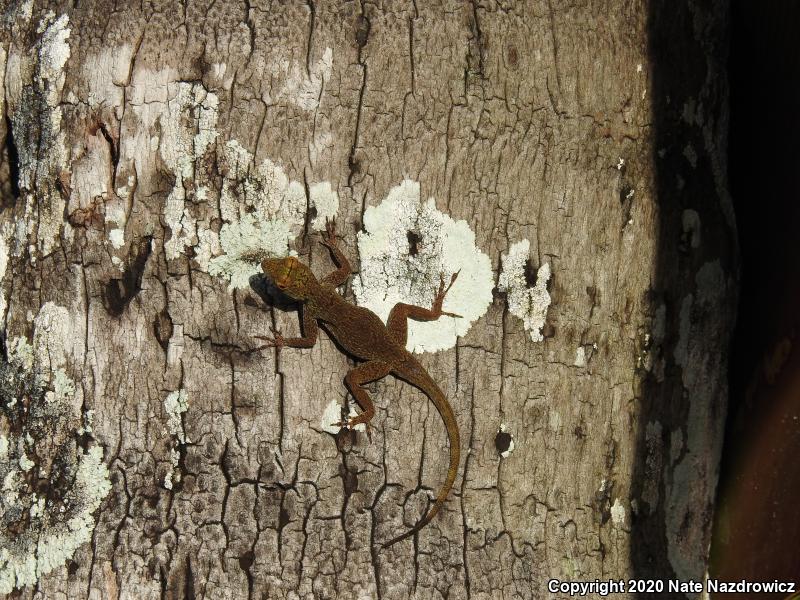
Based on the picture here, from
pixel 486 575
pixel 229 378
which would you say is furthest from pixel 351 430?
pixel 486 575

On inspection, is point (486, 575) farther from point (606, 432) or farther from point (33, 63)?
point (33, 63)

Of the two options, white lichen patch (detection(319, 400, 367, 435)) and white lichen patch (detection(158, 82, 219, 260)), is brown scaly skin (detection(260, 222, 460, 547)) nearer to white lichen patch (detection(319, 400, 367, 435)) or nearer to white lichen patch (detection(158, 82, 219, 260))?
white lichen patch (detection(319, 400, 367, 435))

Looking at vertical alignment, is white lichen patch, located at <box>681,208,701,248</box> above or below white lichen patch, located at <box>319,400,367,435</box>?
above

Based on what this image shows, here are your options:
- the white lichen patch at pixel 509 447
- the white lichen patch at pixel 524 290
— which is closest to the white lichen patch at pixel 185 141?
the white lichen patch at pixel 524 290

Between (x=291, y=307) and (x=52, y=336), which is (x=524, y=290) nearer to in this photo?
(x=291, y=307)

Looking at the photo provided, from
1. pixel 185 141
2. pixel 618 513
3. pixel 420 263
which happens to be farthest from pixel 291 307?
pixel 618 513

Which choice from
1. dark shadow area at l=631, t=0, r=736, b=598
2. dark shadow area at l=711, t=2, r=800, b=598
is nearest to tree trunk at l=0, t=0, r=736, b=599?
dark shadow area at l=631, t=0, r=736, b=598
